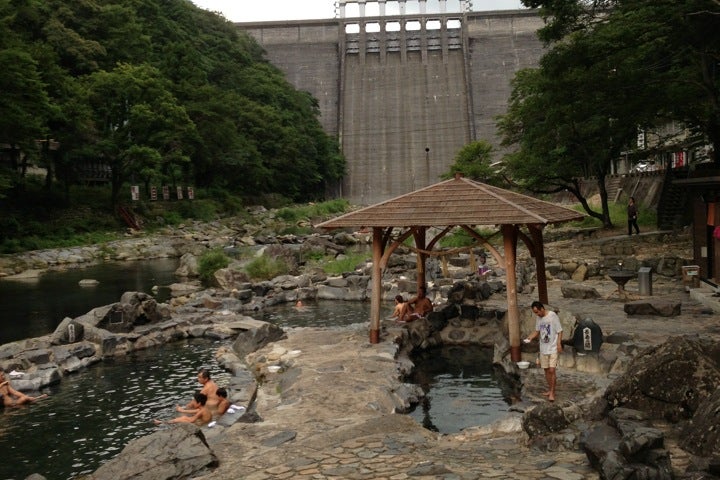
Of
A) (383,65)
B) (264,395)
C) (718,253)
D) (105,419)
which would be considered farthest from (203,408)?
(383,65)

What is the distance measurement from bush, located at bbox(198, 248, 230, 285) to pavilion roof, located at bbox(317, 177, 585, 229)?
49.5 ft

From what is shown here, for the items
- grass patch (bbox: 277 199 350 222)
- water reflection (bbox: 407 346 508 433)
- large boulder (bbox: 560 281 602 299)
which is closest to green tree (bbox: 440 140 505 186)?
grass patch (bbox: 277 199 350 222)

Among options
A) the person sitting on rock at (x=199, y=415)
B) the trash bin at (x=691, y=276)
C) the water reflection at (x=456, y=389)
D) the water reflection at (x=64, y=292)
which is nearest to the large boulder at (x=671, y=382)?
the water reflection at (x=456, y=389)

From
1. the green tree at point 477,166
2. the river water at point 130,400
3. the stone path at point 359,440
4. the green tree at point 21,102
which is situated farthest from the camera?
the green tree at point 477,166

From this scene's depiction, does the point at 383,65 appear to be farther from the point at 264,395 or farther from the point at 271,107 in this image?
the point at 264,395

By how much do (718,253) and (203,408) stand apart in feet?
43.0

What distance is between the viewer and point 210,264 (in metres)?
27.7

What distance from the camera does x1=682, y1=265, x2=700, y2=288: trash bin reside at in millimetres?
17250

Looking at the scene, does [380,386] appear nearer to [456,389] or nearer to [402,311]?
[456,389]

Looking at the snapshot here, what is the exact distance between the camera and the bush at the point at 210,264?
27406mm

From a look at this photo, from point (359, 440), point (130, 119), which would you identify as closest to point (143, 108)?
point (130, 119)

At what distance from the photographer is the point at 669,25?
17234 mm

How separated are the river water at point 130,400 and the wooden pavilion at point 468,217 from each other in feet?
4.90

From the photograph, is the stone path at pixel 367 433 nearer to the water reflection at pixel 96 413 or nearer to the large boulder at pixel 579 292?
the water reflection at pixel 96 413
